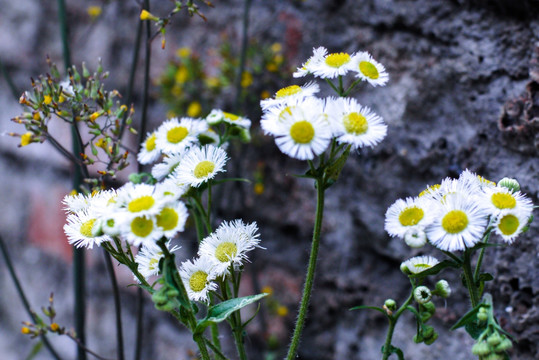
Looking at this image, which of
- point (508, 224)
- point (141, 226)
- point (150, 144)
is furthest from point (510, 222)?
point (150, 144)

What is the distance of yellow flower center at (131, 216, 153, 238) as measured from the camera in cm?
46

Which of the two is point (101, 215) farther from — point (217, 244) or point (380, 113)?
point (380, 113)

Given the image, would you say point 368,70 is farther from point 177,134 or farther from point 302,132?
point 177,134

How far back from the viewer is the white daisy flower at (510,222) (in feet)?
1.58

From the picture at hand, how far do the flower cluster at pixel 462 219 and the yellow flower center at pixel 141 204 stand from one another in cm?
23

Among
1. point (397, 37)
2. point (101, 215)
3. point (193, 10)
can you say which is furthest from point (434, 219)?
point (397, 37)

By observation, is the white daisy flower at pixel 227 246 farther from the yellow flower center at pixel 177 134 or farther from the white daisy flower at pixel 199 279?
the yellow flower center at pixel 177 134

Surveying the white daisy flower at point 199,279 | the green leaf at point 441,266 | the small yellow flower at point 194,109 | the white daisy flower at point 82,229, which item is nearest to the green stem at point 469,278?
the green leaf at point 441,266

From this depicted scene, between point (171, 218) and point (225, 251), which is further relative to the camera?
point (225, 251)

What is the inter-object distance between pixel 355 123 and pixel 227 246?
194 millimetres

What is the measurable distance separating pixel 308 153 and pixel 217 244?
166 mm

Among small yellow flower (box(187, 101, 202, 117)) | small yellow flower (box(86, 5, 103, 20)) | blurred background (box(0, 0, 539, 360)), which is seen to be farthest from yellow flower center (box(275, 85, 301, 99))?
small yellow flower (box(86, 5, 103, 20))

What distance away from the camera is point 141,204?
47 centimetres

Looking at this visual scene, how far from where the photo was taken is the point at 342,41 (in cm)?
102
